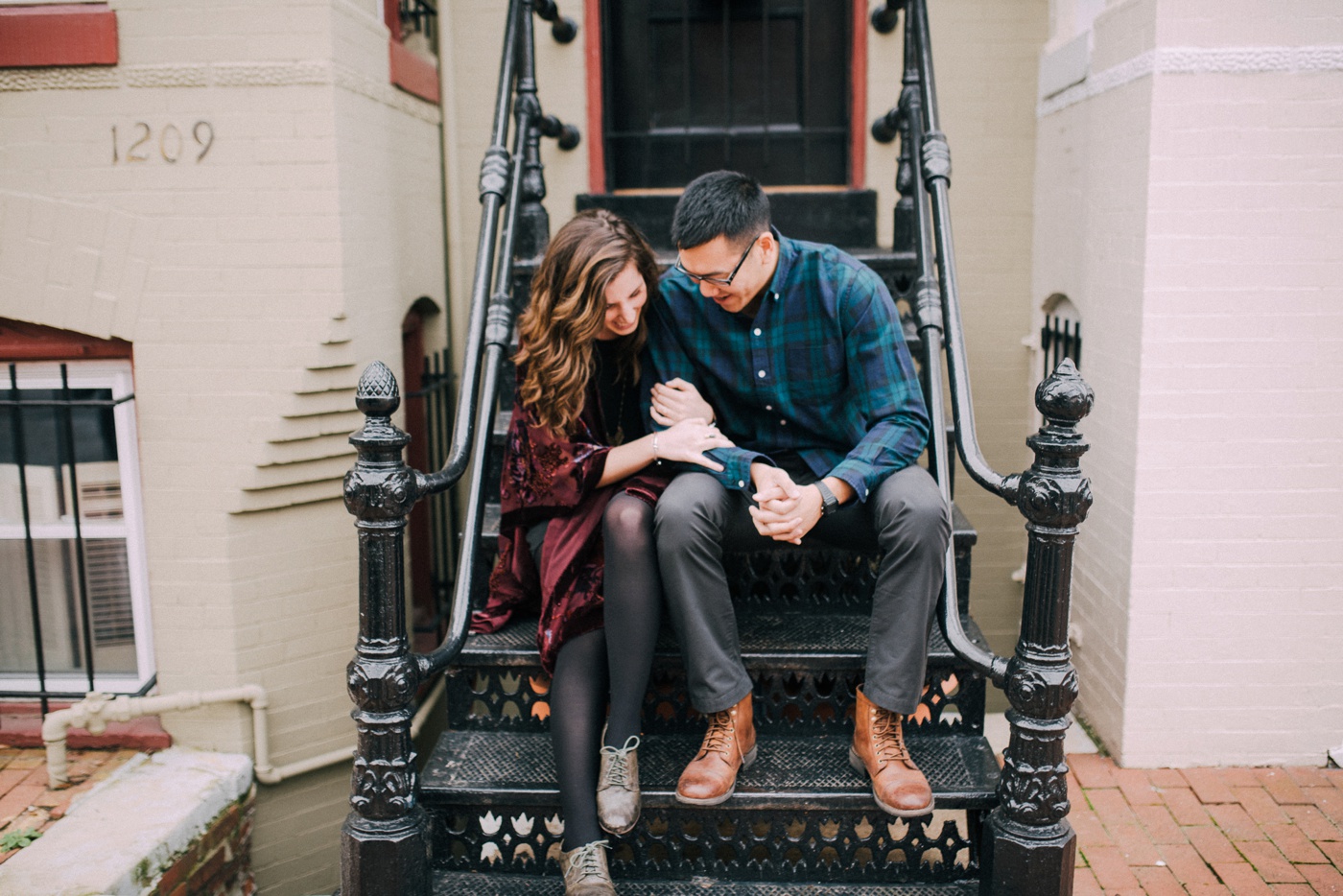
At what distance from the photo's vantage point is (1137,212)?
3.31 m

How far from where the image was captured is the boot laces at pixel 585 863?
230cm

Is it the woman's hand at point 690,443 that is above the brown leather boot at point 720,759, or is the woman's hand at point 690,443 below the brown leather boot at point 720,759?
above

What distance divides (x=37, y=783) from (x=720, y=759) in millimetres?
2449

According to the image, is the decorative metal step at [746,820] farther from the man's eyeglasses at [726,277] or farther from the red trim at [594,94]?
the red trim at [594,94]

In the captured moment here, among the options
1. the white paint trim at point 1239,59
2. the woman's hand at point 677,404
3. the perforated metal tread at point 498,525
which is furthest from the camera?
the white paint trim at point 1239,59

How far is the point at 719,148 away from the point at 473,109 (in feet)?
3.78

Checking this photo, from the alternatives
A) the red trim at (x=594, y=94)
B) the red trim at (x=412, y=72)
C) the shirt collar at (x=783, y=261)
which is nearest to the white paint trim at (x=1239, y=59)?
the shirt collar at (x=783, y=261)

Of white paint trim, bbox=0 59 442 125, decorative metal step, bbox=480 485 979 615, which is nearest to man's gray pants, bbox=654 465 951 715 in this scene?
decorative metal step, bbox=480 485 979 615

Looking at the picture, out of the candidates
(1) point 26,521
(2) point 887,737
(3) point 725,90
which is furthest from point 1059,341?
(1) point 26,521

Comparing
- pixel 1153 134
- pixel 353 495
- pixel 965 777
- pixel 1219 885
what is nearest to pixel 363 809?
pixel 353 495

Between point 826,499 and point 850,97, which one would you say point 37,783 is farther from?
point 850,97

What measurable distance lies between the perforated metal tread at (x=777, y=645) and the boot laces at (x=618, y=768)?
1.03ft

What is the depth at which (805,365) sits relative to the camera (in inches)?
108

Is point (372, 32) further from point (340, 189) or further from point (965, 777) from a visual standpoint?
point (965, 777)
